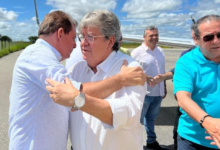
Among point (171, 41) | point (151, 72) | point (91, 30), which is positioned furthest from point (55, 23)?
point (171, 41)

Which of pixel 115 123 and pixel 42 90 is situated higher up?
pixel 42 90

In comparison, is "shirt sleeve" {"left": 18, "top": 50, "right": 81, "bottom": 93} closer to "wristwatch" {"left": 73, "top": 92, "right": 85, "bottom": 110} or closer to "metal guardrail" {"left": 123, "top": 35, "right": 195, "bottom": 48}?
"wristwatch" {"left": 73, "top": 92, "right": 85, "bottom": 110}

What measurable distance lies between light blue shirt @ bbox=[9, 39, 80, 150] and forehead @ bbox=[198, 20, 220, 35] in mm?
1228

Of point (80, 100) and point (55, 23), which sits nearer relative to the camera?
point (80, 100)

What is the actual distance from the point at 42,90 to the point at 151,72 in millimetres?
3113

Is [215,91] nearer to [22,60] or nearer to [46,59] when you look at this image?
[46,59]

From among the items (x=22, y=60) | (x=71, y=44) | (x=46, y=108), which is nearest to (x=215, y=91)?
(x=71, y=44)

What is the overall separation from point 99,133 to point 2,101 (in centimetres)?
600

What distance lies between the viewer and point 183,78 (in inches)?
77.2

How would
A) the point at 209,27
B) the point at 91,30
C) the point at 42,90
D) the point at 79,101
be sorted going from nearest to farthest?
the point at 79,101, the point at 42,90, the point at 91,30, the point at 209,27

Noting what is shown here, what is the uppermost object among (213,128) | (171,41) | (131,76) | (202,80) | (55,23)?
(55,23)

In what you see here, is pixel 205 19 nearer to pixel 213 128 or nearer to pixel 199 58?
pixel 199 58

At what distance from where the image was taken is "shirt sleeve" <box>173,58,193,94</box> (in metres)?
1.90

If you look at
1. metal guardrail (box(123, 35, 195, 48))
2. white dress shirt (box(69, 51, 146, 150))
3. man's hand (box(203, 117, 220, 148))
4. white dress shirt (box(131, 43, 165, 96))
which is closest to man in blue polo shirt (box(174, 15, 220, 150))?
man's hand (box(203, 117, 220, 148))
